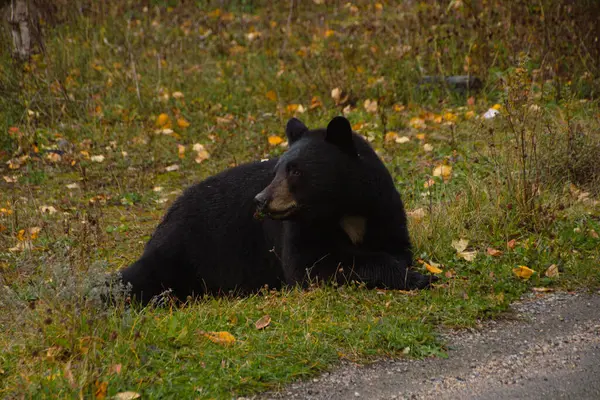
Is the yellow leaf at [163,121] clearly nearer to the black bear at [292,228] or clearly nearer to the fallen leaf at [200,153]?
the fallen leaf at [200,153]

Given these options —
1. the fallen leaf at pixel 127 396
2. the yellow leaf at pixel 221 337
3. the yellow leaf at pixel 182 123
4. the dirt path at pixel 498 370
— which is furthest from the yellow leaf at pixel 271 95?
the fallen leaf at pixel 127 396

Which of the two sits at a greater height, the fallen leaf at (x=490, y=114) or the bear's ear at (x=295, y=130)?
the bear's ear at (x=295, y=130)

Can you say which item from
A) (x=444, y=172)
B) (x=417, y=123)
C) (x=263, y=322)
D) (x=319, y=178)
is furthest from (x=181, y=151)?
(x=263, y=322)

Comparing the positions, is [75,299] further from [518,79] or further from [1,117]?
[1,117]

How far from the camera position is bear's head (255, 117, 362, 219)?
4.62 meters

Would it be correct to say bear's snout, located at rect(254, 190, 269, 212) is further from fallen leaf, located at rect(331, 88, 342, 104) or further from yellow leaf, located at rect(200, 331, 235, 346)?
fallen leaf, located at rect(331, 88, 342, 104)

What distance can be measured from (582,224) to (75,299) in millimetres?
3568

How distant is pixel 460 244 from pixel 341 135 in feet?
4.30

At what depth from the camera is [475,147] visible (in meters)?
7.27

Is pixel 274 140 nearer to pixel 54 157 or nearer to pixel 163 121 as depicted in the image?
pixel 163 121

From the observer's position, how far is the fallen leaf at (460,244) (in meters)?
5.36

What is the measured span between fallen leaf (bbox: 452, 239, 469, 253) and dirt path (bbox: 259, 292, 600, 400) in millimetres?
1019

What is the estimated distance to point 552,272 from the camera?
16.2ft

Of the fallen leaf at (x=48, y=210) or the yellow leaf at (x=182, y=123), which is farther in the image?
the yellow leaf at (x=182, y=123)
